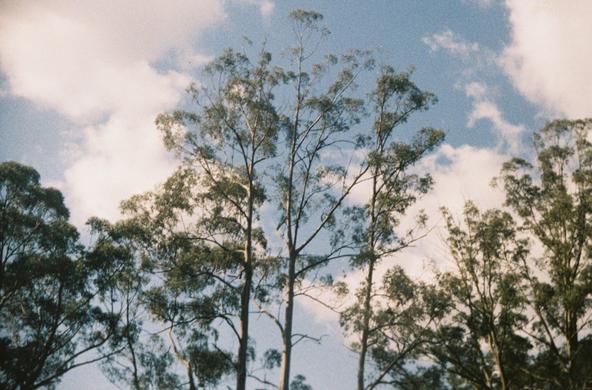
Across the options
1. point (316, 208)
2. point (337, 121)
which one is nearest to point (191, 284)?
point (316, 208)

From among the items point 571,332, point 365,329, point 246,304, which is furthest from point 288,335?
point 571,332

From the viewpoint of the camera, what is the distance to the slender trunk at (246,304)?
13.5 m

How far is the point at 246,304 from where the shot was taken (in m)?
14.9

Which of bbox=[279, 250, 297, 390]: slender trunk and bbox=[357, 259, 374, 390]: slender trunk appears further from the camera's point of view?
bbox=[357, 259, 374, 390]: slender trunk

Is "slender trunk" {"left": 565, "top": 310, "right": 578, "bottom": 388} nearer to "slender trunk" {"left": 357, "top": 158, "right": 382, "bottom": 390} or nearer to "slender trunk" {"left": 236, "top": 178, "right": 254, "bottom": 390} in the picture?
"slender trunk" {"left": 357, "top": 158, "right": 382, "bottom": 390}

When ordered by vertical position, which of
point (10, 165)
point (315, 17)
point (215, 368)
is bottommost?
point (215, 368)

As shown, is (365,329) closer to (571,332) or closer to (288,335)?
(288,335)

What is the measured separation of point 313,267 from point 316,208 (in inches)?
102

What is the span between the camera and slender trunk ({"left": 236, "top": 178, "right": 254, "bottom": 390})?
1346cm

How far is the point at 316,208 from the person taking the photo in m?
18.3

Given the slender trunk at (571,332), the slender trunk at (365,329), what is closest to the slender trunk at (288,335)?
the slender trunk at (365,329)

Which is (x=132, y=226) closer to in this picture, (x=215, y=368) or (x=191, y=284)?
(x=191, y=284)

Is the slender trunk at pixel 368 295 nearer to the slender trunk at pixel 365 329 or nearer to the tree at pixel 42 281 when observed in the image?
the slender trunk at pixel 365 329

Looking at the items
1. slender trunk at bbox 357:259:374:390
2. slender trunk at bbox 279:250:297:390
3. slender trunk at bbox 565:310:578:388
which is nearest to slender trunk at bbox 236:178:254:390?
slender trunk at bbox 279:250:297:390
